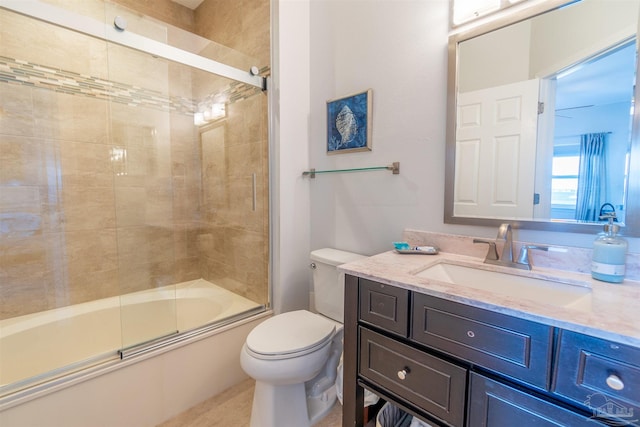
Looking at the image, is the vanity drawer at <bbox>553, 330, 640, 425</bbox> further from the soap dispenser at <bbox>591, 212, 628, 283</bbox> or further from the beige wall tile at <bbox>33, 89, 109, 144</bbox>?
the beige wall tile at <bbox>33, 89, 109, 144</bbox>

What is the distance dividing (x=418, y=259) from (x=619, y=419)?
69cm

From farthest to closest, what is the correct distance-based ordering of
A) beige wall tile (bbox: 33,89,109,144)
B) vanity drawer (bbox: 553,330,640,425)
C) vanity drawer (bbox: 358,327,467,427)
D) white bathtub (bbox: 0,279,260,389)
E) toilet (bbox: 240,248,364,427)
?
beige wall tile (bbox: 33,89,109,144), white bathtub (bbox: 0,279,260,389), toilet (bbox: 240,248,364,427), vanity drawer (bbox: 358,327,467,427), vanity drawer (bbox: 553,330,640,425)

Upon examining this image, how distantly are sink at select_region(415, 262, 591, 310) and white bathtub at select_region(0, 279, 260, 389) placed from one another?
1.30 m

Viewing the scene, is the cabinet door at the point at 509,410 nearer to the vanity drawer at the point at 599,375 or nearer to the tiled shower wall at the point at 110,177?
the vanity drawer at the point at 599,375

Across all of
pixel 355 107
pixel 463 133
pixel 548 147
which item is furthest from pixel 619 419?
pixel 355 107

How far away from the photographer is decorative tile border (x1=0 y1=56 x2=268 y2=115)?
1.65 meters

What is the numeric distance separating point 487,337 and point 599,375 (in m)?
0.21

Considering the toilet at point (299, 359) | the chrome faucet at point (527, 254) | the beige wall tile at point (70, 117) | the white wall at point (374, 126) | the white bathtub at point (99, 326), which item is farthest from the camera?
the beige wall tile at point (70, 117)

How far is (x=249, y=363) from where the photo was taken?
4.03 feet

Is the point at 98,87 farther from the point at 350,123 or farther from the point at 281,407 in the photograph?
the point at 281,407

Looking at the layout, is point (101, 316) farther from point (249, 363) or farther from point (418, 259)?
point (418, 259)

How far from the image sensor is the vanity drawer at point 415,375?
819mm

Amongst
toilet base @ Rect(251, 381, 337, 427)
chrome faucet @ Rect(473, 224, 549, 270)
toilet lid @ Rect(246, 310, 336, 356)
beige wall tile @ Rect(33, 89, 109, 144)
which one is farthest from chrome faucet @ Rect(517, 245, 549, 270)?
beige wall tile @ Rect(33, 89, 109, 144)

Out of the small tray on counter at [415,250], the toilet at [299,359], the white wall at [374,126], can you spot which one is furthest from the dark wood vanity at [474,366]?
the white wall at [374,126]
